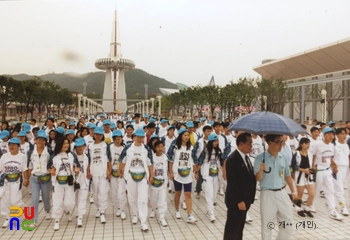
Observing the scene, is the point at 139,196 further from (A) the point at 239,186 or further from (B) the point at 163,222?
(A) the point at 239,186

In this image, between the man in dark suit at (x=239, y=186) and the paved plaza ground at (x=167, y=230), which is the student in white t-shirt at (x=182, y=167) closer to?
the paved plaza ground at (x=167, y=230)

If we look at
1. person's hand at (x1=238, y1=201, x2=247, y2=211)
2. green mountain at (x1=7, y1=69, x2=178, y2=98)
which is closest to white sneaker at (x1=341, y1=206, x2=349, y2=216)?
person's hand at (x1=238, y1=201, x2=247, y2=211)

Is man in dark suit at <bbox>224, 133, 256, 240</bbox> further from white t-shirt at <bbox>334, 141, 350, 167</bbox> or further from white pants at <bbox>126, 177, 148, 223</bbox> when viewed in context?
white t-shirt at <bbox>334, 141, 350, 167</bbox>

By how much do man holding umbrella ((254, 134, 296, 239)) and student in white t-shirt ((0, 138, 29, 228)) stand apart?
154 inches

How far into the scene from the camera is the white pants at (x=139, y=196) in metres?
5.27

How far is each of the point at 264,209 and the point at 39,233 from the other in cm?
361

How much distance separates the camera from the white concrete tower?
9781 cm

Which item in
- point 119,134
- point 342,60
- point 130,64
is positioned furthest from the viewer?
point 130,64

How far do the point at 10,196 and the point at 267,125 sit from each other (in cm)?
445

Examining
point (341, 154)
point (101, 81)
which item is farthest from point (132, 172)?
point (101, 81)

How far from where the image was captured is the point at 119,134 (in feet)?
19.7

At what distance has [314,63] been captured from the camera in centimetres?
4066

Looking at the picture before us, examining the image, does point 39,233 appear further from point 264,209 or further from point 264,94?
point 264,94

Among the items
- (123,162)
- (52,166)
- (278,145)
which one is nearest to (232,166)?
(278,145)
